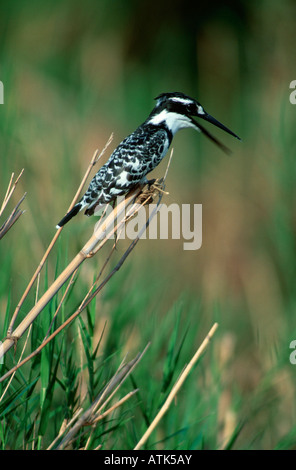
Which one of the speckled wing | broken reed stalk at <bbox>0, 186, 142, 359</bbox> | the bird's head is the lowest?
broken reed stalk at <bbox>0, 186, 142, 359</bbox>

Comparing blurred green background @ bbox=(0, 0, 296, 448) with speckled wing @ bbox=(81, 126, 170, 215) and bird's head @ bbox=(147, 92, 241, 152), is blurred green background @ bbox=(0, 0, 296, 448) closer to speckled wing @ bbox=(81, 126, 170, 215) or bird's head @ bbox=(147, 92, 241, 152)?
speckled wing @ bbox=(81, 126, 170, 215)

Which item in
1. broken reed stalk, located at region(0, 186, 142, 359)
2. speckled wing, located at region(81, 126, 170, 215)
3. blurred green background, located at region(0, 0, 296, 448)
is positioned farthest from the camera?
blurred green background, located at region(0, 0, 296, 448)

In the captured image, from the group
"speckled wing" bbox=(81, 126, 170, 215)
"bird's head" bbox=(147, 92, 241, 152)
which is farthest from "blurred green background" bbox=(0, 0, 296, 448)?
"bird's head" bbox=(147, 92, 241, 152)

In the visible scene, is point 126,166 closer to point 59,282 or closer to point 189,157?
point 59,282

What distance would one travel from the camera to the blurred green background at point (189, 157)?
100 cm

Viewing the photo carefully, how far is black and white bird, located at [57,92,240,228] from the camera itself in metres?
0.90

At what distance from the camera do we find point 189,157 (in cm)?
219

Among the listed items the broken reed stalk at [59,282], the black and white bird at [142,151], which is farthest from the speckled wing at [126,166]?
the broken reed stalk at [59,282]

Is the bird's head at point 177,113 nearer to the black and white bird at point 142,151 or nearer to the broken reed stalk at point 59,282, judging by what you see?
the black and white bird at point 142,151

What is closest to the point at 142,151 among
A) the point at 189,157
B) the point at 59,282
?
the point at 59,282

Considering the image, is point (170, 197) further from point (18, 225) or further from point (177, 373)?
point (177, 373)

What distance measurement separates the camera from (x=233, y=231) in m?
2.08

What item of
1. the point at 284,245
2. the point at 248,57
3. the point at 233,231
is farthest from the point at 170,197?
the point at 284,245

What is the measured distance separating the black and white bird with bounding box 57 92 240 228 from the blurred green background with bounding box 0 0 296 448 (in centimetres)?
5
